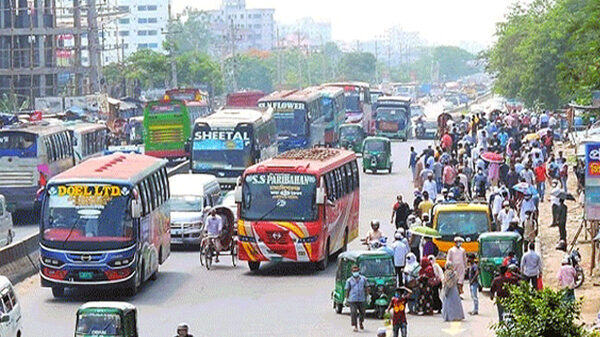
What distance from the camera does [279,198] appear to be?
1395 inches

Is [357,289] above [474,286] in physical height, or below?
above

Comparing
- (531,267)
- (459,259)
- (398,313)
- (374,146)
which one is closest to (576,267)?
(531,267)

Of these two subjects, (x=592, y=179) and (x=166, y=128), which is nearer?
(x=592, y=179)

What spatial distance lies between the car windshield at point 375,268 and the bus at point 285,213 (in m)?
5.84

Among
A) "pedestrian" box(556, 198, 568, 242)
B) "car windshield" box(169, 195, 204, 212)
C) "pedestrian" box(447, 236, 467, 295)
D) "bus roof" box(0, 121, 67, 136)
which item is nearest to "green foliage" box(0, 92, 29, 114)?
"bus roof" box(0, 121, 67, 136)

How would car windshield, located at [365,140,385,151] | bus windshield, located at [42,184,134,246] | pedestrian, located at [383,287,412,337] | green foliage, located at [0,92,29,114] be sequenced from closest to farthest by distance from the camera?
1. pedestrian, located at [383,287,412,337]
2. bus windshield, located at [42,184,134,246]
3. car windshield, located at [365,140,385,151]
4. green foliage, located at [0,92,29,114]

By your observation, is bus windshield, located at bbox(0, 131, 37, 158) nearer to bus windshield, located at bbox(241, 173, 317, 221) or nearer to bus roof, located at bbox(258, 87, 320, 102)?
bus windshield, located at bbox(241, 173, 317, 221)

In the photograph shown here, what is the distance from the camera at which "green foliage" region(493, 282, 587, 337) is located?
15.7 meters

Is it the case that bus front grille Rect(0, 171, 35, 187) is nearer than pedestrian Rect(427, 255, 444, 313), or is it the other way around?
pedestrian Rect(427, 255, 444, 313)

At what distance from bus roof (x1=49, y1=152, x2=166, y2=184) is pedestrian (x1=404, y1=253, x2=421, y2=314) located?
591cm

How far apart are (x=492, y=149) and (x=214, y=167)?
10.2 m

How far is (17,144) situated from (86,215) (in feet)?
49.1

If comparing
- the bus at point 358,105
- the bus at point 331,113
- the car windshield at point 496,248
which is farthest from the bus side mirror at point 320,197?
the bus at point 358,105

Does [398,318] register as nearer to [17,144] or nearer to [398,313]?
[398,313]
